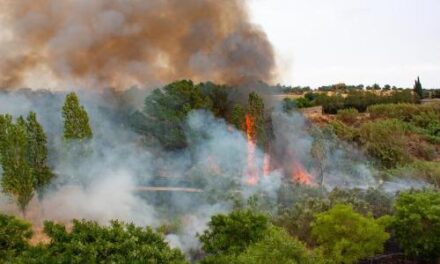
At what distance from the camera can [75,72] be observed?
46.8m

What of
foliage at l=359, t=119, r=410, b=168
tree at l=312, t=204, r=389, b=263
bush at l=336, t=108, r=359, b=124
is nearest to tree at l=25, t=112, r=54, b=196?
tree at l=312, t=204, r=389, b=263

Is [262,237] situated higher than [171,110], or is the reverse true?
[171,110]

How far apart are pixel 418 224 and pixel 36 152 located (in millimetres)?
18947

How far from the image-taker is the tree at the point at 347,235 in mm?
22703

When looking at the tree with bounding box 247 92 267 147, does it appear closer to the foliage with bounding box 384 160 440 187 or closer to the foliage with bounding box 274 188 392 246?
the foliage with bounding box 274 188 392 246

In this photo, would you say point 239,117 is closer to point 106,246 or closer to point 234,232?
point 234,232

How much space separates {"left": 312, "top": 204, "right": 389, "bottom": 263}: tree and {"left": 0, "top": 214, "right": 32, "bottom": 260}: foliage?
11.9 metres

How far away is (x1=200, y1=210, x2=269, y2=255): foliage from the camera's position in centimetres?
1933

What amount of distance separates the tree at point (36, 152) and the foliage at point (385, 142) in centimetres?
2791

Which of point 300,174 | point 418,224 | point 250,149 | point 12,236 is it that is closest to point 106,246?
point 12,236

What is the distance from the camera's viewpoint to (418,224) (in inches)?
969

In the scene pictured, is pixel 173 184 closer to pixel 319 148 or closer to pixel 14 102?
pixel 319 148

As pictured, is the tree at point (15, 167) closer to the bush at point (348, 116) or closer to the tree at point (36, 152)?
the tree at point (36, 152)

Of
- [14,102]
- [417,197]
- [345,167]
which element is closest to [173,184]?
[345,167]
